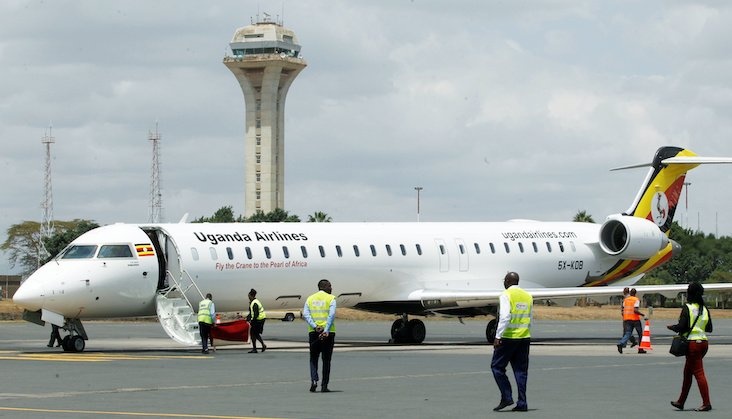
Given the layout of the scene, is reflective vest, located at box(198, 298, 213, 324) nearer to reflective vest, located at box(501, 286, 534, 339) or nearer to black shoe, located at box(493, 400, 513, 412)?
reflective vest, located at box(501, 286, 534, 339)

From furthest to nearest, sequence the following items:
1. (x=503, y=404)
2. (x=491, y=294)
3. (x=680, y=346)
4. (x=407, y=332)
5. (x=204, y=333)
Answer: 1. (x=407, y=332)
2. (x=491, y=294)
3. (x=204, y=333)
4. (x=680, y=346)
5. (x=503, y=404)

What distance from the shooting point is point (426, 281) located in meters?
38.2

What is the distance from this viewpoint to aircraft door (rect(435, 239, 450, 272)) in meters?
38.7

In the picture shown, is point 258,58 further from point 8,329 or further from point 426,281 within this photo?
point 426,281

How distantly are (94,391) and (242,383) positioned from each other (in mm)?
2572

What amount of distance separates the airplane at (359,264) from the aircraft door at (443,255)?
44 mm

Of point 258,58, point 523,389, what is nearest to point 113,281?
point 523,389

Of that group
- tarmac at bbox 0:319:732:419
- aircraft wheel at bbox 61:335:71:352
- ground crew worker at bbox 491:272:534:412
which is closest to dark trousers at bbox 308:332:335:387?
tarmac at bbox 0:319:732:419

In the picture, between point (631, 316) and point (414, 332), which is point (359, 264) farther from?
point (631, 316)

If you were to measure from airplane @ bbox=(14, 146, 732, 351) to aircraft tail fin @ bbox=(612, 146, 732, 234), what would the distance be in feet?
0.15

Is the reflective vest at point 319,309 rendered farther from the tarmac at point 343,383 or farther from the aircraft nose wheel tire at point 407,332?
the aircraft nose wheel tire at point 407,332

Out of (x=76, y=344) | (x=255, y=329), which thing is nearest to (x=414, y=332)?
(x=255, y=329)

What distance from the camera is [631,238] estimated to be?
4122cm

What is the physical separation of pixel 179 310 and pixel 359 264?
600 centimetres
